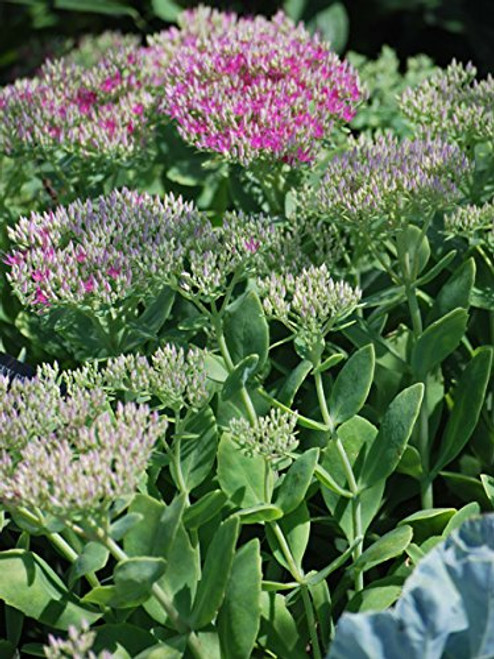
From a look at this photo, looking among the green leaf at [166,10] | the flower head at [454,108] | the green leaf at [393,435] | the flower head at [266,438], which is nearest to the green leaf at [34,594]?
the flower head at [266,438]

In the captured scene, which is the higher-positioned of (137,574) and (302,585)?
(137,574)

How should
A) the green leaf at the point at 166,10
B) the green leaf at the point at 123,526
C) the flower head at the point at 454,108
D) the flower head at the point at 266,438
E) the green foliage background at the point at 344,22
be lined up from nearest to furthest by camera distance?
the green leaf at the point at 123,526 → the flower head at the point at 266,438 → the flower head at the point at 454,108 → the green leaf at the point at 166,10 → the green foliage background at the point at 344,22

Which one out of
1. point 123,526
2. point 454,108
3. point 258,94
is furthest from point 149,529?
point 454,108

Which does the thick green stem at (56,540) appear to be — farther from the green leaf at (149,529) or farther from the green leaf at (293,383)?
the green leaf at (293,383)

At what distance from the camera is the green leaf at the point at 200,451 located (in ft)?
3.68

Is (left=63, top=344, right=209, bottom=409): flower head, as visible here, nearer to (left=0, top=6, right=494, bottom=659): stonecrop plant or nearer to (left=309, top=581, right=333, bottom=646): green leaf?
(left=0, top=6, right=494, bottom=659): stonecrop plant

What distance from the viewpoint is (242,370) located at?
1069 millimetres

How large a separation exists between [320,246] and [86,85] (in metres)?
0.48

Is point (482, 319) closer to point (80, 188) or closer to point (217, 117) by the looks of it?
point (217, 117)

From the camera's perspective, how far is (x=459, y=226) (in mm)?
1261

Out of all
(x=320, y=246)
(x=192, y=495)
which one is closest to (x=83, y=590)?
(x=192, y=495)

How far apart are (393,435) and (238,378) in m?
0.18

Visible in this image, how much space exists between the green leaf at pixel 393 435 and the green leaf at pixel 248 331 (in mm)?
142

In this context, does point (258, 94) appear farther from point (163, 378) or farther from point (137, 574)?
point (137, 574)
